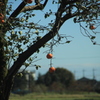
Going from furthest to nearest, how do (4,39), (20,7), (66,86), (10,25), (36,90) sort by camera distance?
(66,86), (36,90), (20,7), (4,39), (10,25)

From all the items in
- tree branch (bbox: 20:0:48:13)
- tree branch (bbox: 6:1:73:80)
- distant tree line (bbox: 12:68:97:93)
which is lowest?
distant tree line (bbox: 12:68:97:93)

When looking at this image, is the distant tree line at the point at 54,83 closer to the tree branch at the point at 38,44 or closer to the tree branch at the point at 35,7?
the tree branch at the point at 35,7

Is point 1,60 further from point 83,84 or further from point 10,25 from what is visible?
point 83,84

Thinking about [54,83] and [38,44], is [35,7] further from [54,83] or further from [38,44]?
[54,83]

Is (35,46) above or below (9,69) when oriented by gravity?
above

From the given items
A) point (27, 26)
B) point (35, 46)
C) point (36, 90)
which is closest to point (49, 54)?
point (35, 46)

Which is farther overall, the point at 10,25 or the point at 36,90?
the point at 36,90

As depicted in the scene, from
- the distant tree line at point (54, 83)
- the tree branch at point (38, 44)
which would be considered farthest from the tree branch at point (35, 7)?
the distant tree line at point (54, 83)

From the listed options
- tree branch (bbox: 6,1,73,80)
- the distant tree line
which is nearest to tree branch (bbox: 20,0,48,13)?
tree branch (bbox: 6,1,73,80)

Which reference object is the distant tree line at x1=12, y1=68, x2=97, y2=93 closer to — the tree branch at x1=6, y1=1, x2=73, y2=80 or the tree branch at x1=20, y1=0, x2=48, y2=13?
the tree branch at x1=20, y1=0, x2=48, y2=13

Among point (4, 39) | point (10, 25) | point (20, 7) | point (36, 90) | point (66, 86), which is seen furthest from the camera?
point (66, 86)

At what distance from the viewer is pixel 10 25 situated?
5449 mm

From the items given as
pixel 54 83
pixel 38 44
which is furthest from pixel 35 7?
pixel 54 83

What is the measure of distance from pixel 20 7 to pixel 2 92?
1878 mm
